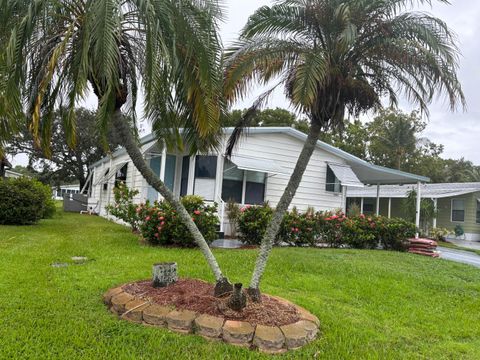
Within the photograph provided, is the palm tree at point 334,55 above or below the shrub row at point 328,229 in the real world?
above

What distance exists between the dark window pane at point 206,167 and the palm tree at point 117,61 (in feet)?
24.5

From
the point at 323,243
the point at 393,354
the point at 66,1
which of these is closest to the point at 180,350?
the point at 393,354

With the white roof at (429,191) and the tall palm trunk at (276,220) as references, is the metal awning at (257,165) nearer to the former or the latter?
the tall palm trunk at (276,220)

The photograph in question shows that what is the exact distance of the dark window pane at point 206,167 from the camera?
13.0 m

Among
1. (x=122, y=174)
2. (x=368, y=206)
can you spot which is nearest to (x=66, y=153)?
(x=122, y=174)

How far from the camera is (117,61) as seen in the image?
4188 millimetres

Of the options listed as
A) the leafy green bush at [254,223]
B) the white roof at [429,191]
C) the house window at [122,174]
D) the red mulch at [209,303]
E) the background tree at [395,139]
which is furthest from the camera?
the background tree at [395,139]

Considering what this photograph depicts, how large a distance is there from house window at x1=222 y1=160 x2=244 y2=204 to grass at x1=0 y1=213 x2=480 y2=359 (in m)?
3.91

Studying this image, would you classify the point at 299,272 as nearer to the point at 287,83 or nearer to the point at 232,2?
the point at 287,83

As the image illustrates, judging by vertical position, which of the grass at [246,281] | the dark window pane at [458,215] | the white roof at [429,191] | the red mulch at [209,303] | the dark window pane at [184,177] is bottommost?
the grass at [246,281]

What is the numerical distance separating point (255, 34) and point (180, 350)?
14.1ft

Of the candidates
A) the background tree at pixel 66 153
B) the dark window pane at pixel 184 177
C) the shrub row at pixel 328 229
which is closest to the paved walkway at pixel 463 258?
the shrub row at pixel 328 229

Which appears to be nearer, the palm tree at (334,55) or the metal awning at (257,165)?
the palm tree at (334,55)

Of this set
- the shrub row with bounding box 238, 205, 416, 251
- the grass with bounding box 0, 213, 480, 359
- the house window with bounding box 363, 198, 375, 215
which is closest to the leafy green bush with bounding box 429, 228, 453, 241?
the house window with bounding box 363, 198, 375, 215
